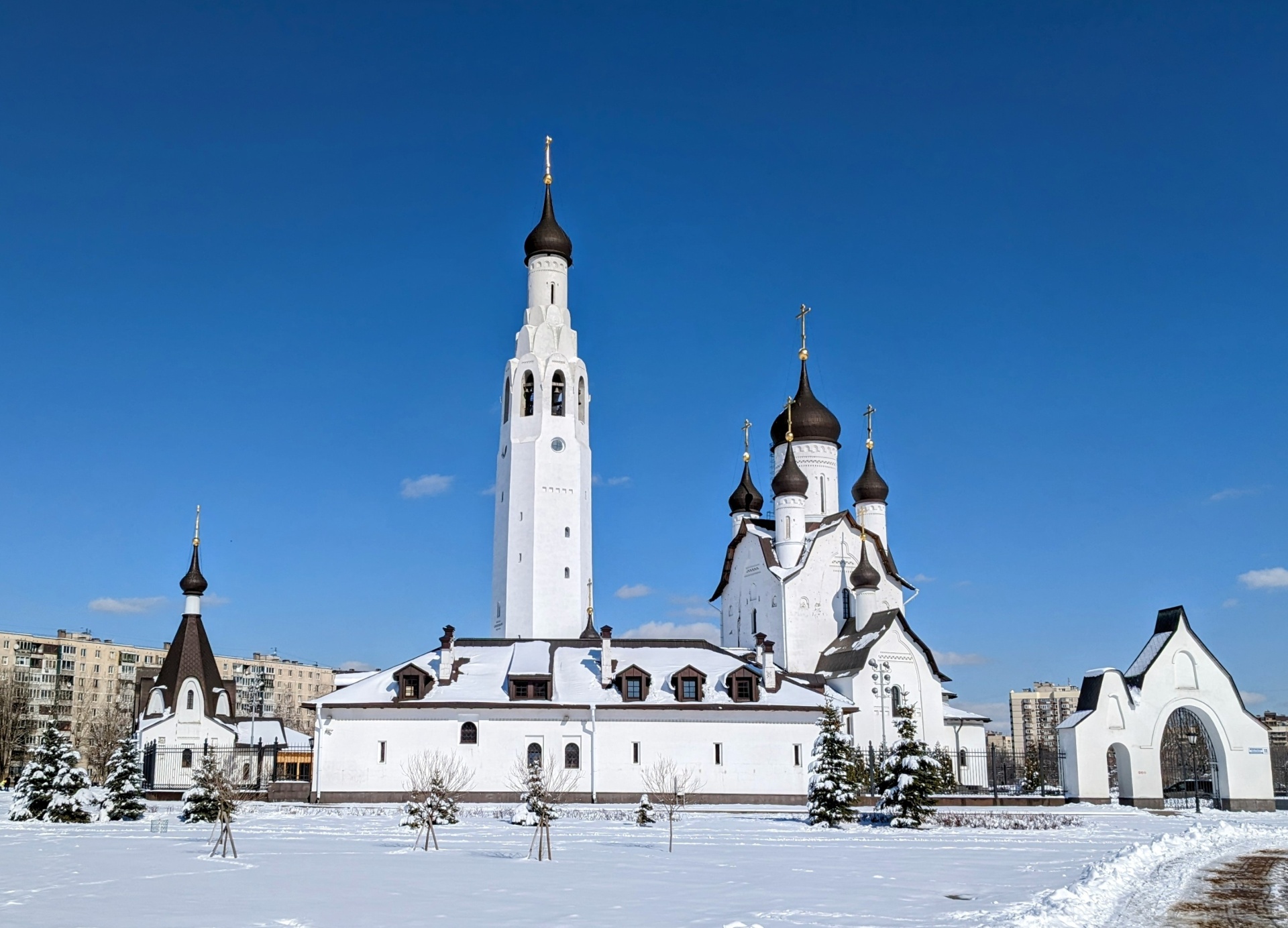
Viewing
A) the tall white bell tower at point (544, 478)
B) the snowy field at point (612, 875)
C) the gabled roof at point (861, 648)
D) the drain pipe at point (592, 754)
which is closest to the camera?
the snowy field at point (612, 875)

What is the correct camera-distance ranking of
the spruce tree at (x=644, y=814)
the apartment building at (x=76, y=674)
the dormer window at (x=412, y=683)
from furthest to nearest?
the apartment building at (x=76, y=674), the dormer window at (x=412, y=683), the spruce tree at (x=644, y=814)

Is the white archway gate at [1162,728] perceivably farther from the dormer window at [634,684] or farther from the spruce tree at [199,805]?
the spruce tree at [199,805]

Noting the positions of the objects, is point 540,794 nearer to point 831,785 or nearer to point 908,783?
point 831,785

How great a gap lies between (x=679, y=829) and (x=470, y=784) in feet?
36.2

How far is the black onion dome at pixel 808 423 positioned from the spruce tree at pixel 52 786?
35.5 metres

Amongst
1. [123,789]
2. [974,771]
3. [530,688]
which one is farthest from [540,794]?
[974,771]

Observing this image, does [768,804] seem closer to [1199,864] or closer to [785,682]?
[785,682]

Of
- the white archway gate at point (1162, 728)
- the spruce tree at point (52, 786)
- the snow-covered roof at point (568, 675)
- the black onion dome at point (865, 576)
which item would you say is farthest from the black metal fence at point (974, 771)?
the spruce tree at point (52, 786)

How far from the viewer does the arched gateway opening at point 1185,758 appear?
35688mm

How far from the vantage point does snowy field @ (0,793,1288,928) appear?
13.0 metres

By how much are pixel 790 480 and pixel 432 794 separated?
30835 millimetres

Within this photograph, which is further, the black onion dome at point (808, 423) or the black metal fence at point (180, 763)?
the black onion dome at point (808, 423)

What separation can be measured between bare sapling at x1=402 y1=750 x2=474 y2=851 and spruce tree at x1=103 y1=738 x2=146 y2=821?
6.60 meters

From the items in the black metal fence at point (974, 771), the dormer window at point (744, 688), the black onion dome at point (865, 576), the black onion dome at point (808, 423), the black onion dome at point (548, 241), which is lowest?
the black metal fence at point (974, 771)
